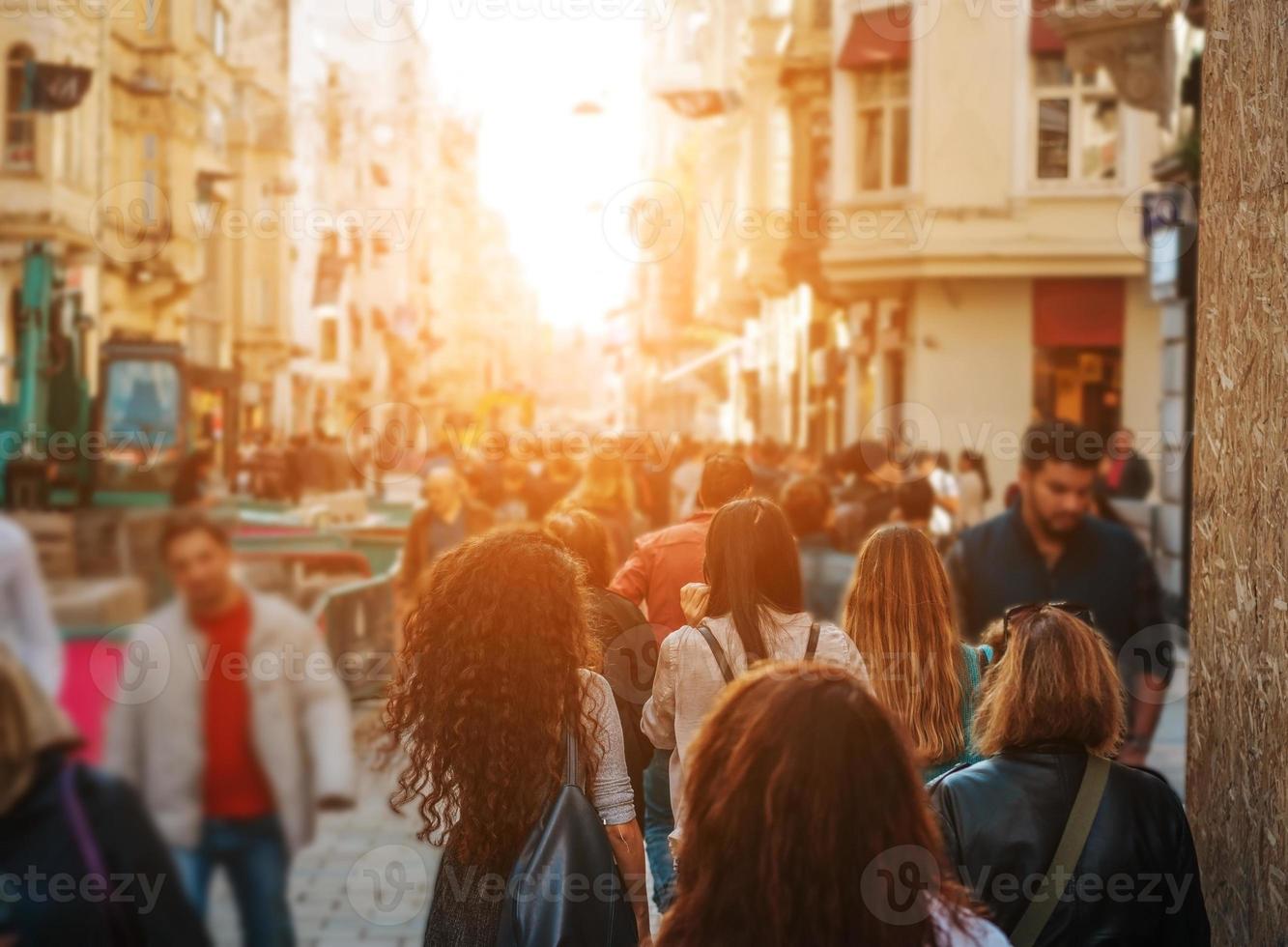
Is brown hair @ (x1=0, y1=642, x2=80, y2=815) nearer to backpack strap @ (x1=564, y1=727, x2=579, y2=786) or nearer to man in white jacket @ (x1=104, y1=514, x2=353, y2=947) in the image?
man in white jacket @ (x1=104, y1=514, x2=353, y2=947)

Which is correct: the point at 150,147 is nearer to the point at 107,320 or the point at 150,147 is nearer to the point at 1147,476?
the point at 107,320

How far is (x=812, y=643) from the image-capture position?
4402 millimetres

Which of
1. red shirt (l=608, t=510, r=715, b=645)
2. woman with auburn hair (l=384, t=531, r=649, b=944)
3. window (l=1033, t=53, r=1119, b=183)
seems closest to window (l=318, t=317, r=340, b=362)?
window (l=1033, t=53, r=1119, b=183)

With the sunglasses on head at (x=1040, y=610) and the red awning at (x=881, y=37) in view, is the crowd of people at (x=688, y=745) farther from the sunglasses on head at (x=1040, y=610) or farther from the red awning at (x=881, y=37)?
the red awning at (x=881, y=37)

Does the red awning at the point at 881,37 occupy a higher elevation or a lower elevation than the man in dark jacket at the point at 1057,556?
higher

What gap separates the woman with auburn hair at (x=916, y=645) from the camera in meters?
4.45

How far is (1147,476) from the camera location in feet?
51.8

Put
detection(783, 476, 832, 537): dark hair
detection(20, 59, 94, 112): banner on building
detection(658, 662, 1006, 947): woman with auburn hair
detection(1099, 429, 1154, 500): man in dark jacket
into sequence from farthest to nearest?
1. detection(1099, 429, 1154, 500): man in dark jacket
2. detection(783, 476, 832, 537): dark hair
3. detection(20, 59, 94, 112): banner on building
4. detection(658, 662, 1006, 947): woman with auburn hair

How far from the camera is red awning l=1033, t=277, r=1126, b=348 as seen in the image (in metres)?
24.6

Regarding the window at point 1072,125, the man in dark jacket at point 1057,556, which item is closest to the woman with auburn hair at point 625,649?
the man in dark jacket at point 1057,556

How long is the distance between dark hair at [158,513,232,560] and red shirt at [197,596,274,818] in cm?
9

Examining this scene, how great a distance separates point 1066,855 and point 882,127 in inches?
891

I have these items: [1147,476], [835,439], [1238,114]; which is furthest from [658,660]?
[835,439]

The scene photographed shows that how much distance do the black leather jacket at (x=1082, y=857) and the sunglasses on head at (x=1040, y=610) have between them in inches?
14.1
